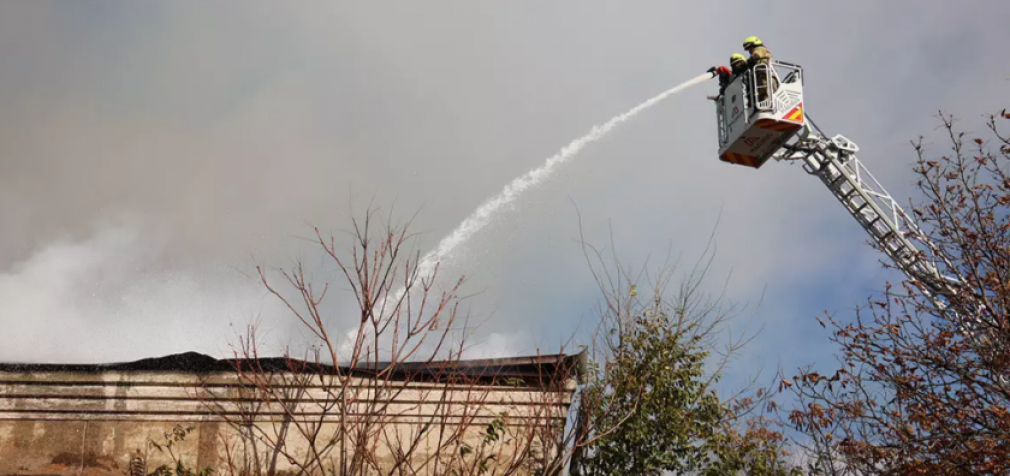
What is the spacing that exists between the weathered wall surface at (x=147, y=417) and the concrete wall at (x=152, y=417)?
0.01 m

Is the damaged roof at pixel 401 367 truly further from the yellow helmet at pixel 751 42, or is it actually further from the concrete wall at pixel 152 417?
the yellow helmet at pixel 751 42

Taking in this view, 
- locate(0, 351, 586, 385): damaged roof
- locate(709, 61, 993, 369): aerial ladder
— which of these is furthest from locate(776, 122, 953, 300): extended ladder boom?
Answer: locate(0, 351, 586, 385): damaged roof

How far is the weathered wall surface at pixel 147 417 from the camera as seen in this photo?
10.4 meters

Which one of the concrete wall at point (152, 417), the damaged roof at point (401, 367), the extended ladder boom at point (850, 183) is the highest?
the extended ladder boom at point (850, 183)

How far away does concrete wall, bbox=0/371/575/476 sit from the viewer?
10.4 meters

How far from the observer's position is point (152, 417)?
10.6 metres

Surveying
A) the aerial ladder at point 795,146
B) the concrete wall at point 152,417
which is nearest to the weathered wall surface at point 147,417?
the concrete wall at point 152,417

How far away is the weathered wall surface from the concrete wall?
12mm

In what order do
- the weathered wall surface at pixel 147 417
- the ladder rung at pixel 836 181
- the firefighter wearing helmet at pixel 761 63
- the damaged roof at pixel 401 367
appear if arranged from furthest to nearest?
the ladder rung at pixel 836 181 < the firefighter wearing helmet at pixel 761 63 < the damaged roof at pixel 401 367 < the weathered wall surface at pixel 147 417

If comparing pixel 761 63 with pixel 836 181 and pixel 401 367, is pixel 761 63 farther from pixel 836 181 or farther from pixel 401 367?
pixel 401 367

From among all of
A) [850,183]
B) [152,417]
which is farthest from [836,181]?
[152,417]

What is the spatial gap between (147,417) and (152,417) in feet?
0.20

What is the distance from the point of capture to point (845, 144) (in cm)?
1809

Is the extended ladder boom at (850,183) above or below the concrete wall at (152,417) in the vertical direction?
above
